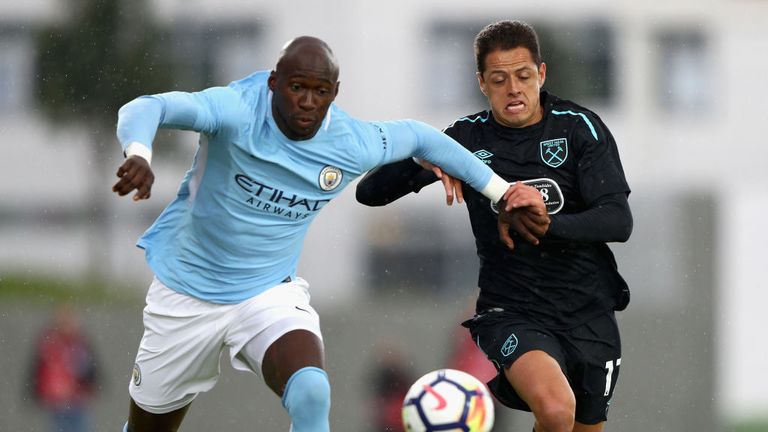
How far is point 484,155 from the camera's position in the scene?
4738mm

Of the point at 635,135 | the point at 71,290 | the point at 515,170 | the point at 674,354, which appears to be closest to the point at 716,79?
the point at 635,135

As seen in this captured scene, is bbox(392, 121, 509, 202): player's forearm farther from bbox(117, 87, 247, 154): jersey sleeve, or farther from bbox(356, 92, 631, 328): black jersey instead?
bbox(117, 87, 247, 154): jersey sleeve

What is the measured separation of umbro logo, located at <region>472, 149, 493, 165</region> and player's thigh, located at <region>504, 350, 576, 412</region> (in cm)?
81

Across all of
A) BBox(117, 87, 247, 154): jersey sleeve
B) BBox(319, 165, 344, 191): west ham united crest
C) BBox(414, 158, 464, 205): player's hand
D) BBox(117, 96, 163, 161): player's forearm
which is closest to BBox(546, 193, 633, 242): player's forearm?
BBox(414, 158, 464, 205): player's hand

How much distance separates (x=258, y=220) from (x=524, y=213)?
1.01 m

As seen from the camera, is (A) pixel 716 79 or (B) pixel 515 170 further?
(A) pixel 716 79

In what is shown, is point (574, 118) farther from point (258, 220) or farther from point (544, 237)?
point (258, 220)

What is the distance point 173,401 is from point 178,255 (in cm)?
61

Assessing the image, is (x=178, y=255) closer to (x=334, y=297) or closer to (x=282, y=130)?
(x=282, y=130)

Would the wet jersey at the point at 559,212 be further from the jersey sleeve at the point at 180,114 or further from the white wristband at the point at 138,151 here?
the white wristband at the point at 138,151

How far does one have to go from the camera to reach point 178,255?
4586 mm

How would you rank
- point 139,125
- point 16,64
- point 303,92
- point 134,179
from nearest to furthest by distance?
point 134,179, point 139,125, point 303,92, point 16,64

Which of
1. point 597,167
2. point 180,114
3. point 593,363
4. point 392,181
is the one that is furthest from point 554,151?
point 180,114

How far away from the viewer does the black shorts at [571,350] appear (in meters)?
4.51
